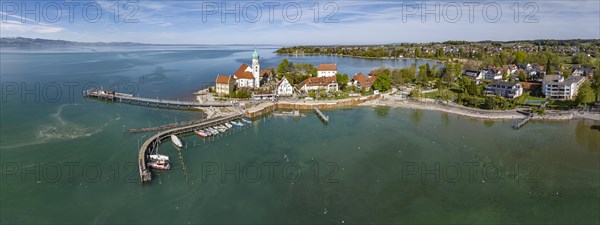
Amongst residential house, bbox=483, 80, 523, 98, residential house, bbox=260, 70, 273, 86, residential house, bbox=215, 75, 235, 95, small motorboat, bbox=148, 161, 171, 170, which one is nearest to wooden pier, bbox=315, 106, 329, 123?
residential house, bbox=215, 75, 235, 95

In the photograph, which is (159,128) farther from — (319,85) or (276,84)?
(319,85)

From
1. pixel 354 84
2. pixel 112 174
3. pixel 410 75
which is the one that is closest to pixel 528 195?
pixel 112 174

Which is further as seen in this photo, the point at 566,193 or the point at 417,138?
the point at 417,138

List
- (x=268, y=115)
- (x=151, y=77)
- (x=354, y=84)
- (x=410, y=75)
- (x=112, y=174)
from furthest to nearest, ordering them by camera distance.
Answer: (x=151, y=77), (x=410, y=75), (x=354, y=84), (x=268, y=115), (x=112, y=174)

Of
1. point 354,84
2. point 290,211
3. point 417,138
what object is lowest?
point 290,211

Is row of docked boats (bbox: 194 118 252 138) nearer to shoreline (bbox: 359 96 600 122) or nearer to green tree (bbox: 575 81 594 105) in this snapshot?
shoreline (bbox: 359 96 600 122)

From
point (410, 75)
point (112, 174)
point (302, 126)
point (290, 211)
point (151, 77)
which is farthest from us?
point (151, 77)

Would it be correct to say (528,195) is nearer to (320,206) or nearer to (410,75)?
(320,206)

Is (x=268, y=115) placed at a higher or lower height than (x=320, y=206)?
higher
